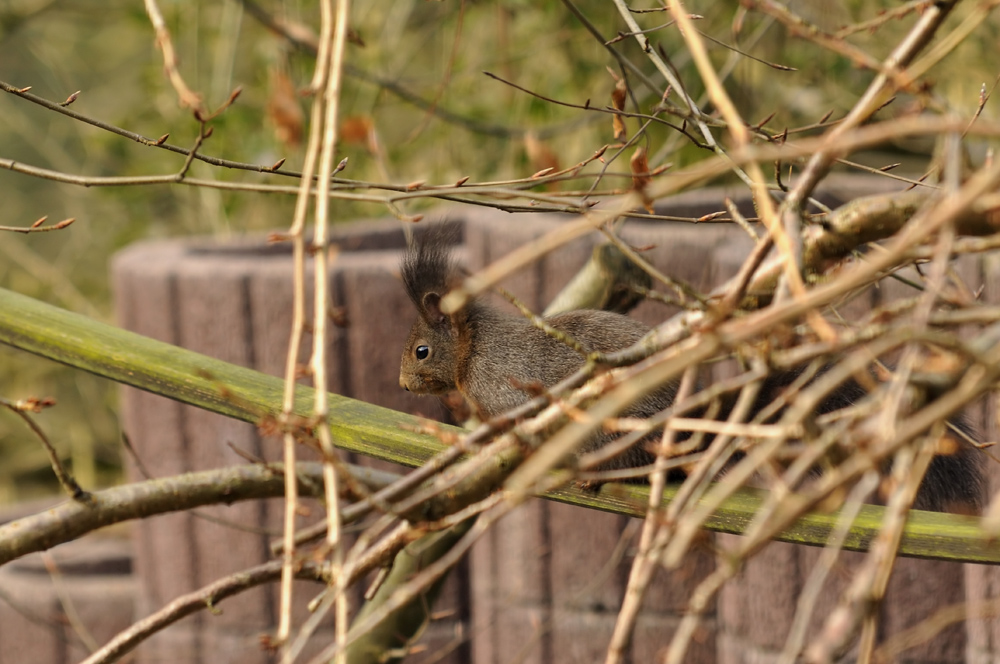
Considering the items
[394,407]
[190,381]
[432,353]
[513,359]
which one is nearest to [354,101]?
[394,407]

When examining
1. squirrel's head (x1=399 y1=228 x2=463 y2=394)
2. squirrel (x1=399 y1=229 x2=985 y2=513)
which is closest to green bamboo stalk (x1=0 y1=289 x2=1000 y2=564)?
squirrel (x1=399 y1=229 x2=985 y2=513)

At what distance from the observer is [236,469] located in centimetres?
163

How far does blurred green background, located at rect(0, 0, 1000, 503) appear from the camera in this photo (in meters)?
3.98

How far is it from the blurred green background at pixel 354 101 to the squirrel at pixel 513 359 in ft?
3.02

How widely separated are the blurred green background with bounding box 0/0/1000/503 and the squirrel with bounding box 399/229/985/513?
36.2 inches

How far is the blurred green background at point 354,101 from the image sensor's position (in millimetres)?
3980

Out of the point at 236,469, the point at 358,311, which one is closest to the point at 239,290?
the point at 358,311

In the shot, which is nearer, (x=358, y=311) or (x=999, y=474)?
(x=999, y=474)

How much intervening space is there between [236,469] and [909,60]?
1.11m

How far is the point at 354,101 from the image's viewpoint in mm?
4746

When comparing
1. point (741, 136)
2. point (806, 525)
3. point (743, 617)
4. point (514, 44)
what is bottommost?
point (743, 617)

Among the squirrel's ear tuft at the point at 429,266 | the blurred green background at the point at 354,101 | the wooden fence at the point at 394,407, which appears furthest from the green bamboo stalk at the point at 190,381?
the blurred green background at the point at 354,101

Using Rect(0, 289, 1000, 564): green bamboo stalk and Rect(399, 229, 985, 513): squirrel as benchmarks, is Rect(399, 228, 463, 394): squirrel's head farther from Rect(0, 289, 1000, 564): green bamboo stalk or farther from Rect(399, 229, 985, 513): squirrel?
Rect(0, 289, 1000, 564): green bamboo stalk

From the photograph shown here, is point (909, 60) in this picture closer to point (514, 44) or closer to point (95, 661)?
point (95, 661)
